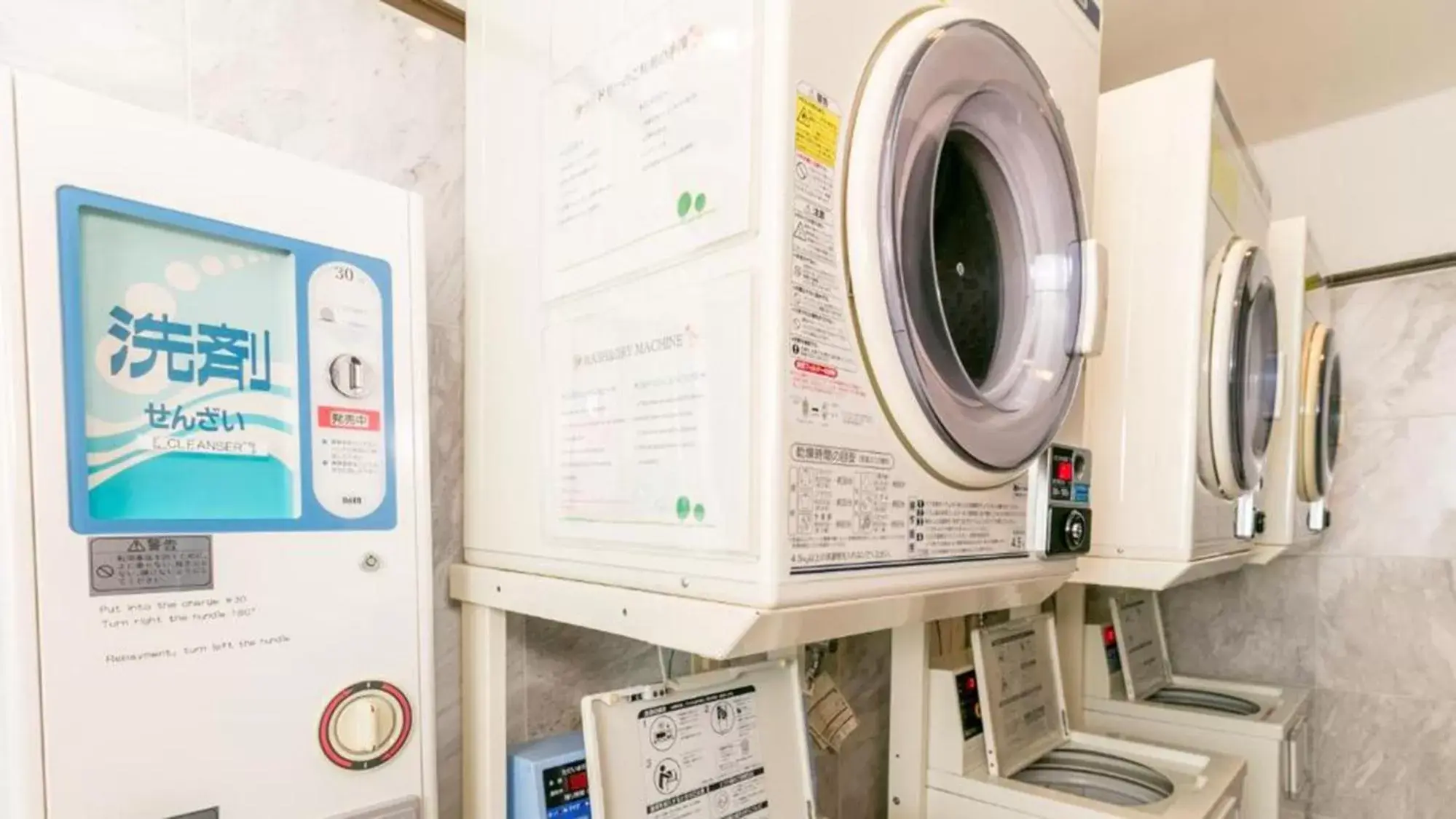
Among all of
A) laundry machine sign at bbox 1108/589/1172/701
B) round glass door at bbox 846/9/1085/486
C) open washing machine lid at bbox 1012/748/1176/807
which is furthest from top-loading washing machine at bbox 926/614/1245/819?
round glass door at bbox 846/9/1085/486

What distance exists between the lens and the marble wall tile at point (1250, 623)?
2.71m

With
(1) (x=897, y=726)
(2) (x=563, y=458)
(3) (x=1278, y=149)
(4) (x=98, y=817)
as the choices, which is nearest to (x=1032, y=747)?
(1) (x=897, y=726)

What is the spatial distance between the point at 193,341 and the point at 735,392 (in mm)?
520

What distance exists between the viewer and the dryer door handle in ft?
3.64

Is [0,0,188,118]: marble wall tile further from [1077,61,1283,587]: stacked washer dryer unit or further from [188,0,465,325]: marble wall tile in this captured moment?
[1077,61,1283,587]: stacked washer dryer unit

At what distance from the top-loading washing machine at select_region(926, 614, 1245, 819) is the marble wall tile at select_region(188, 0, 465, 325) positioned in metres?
1.28

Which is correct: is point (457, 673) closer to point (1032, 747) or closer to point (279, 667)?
point (279, 667)

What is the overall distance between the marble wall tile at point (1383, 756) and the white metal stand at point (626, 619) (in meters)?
2.09

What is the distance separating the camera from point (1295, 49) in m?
2.21

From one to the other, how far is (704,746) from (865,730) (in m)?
0.90

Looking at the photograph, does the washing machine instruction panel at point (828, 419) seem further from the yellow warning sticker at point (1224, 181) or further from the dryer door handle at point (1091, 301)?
the yellow warning sticker at point (1224, 181)

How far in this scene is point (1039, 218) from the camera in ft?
3.73

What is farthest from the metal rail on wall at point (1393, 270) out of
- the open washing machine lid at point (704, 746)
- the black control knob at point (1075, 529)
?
the open washing machine lid at point (704, 746)

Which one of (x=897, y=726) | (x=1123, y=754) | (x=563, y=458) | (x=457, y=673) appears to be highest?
(x=563, y=458)
